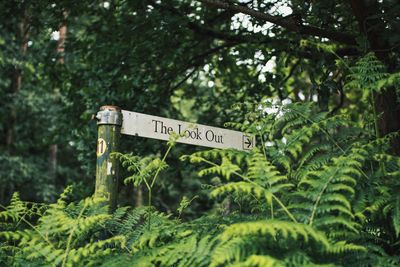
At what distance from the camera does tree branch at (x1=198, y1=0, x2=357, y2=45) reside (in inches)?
155

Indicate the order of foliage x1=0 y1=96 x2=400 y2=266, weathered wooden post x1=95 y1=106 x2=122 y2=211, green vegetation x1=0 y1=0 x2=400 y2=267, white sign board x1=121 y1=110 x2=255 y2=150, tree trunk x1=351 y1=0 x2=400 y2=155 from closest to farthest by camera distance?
1. foliage x1=0 y1=96 x2=400 y2=266
2. green vegetation x1=0 y1=0 x2=400 y2=267
3. weathered wooden post x1=95 y1=106 x2=122 y2=211
4. white sign board x1=121 y1=110 x2=255 y2=150
5. tree trunk x1=351 y1=0 x2=400 y2=155

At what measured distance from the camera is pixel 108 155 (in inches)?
120

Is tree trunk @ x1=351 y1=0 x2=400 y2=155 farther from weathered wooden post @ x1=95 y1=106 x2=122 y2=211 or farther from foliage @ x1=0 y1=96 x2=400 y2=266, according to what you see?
weathered wooden post @ x1=95 y1=106 x2=122 y2=211

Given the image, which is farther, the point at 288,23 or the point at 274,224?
the point at 288,23

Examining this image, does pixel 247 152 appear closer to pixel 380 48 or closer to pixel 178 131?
pixel 178 131

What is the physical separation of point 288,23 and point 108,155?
210 cm

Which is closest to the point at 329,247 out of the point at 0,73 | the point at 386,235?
the point at 386,235

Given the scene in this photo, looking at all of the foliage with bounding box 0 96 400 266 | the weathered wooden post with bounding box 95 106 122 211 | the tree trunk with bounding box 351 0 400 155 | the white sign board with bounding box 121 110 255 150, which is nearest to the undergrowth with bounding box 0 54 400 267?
the foliage with bounding box 0 96 400 266

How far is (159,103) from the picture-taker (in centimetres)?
652

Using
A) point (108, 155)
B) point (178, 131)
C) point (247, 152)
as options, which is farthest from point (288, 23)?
point (108, 155)

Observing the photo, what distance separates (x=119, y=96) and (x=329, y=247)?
476 cm

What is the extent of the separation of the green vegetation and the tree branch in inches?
0.5

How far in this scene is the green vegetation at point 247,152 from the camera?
7.26 ft

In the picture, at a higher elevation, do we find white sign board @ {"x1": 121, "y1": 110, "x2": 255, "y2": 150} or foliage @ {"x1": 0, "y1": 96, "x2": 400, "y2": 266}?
white sign board @ {"x1": 121, "y1": 110, "x2": 255, "y2": 150}
